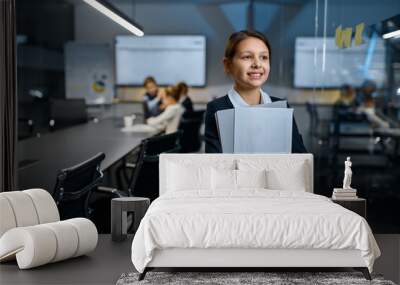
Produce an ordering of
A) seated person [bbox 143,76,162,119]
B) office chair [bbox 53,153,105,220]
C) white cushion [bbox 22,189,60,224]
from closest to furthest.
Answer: office chair [bbox 53,153,105,220] < white cushion [bbox 22,189,60,224] < seated person [bbox 143,76,162,119]

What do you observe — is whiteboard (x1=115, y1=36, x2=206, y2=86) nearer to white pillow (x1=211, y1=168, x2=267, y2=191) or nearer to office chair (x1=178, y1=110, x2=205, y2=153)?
office chair (x1=178, y1=110, x2=205, y2=153)

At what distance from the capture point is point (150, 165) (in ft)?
26.2

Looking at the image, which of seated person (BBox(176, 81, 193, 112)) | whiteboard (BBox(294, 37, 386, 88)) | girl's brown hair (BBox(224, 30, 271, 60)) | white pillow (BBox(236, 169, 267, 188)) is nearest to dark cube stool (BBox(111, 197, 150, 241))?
white pillow (BBox(236, 169, 267, 188))

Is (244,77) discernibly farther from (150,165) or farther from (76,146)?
(76,146)

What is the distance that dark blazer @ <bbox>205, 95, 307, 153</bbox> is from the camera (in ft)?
26.1

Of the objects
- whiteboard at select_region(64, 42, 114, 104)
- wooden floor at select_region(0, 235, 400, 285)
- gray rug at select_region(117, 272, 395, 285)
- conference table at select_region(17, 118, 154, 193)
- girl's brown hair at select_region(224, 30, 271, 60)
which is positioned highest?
girl's brown hair at select_region(224, 30, 271, 60)

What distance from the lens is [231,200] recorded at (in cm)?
631

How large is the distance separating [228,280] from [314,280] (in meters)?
0.62

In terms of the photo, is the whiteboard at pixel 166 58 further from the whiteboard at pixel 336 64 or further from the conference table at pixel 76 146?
the whiteboard at pixel 336 64

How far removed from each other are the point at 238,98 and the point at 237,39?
1.93 ft

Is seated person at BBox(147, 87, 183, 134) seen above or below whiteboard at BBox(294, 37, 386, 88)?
below

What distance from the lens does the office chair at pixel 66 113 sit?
8.24 metres

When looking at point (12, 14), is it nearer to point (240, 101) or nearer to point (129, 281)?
point (240, 101)

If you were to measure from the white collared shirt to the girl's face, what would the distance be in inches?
3.4
